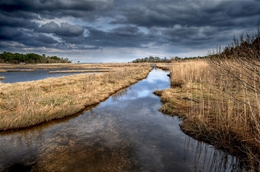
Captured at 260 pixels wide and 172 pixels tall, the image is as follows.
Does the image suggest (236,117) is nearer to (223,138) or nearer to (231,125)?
(231,125)

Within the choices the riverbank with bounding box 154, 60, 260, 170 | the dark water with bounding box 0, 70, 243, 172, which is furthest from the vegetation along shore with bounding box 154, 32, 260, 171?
the dark water with bounding box 0, 70, 243, 172

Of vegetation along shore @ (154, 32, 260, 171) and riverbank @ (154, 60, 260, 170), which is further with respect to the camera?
riverbank @ (154, 60, 260, 170)

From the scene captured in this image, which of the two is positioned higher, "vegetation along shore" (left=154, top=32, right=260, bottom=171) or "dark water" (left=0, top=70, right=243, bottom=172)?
"vegetation along shore" (left=154, top=32, right=260, bottom=171)

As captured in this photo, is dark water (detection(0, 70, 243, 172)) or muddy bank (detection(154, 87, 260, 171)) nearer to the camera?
muddy bank (detection(154, 87, 260, 171))

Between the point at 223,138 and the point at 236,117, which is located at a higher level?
the point at 236,117

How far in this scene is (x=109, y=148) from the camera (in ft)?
20.7

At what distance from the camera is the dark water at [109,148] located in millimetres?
5188

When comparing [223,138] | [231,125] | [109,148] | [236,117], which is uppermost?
[236,117]

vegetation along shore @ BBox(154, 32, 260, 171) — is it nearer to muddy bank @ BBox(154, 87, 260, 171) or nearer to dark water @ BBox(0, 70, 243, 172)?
muddy bank @ BBox(154, 87, 260, 171)

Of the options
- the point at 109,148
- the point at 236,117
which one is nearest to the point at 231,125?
the point at 236,117

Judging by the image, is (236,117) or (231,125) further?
(231,125)

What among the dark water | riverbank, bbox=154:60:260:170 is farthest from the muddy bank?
the dark water

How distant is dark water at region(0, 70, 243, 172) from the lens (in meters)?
5.19

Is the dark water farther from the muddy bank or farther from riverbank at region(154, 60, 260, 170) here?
riverbank at region(154, 60, 260, 170)
